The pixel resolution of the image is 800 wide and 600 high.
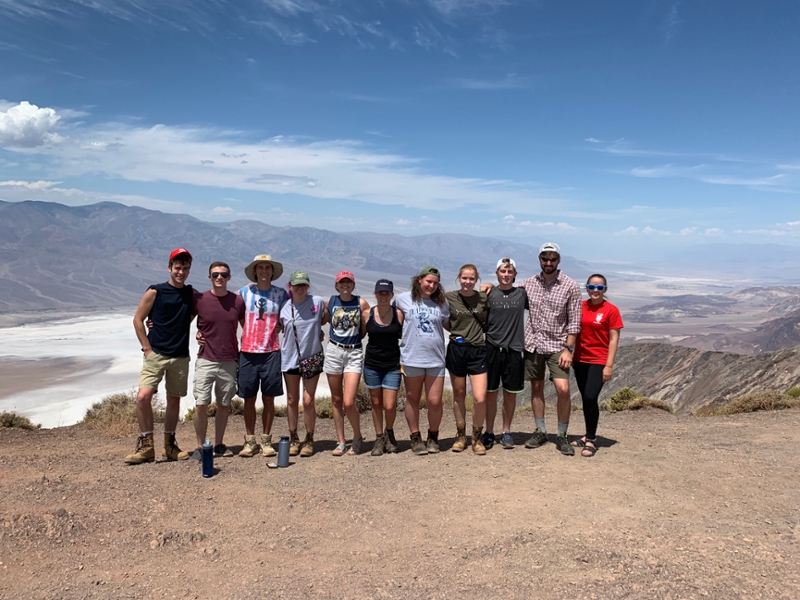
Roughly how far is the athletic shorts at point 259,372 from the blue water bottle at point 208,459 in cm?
69

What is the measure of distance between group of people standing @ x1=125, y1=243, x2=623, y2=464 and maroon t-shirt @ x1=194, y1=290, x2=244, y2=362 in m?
0.01

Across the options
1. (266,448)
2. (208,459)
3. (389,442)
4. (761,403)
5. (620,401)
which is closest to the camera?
(208,459)

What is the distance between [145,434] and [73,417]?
39492mm

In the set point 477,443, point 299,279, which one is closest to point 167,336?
point 299,279

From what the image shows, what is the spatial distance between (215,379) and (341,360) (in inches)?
54.4

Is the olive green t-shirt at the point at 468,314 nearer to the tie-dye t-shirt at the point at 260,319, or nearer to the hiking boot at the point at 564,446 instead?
the hiking boot at the point at 564,446

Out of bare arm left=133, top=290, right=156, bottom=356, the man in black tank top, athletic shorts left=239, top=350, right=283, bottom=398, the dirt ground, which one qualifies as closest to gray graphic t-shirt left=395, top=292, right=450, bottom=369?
the dirt ground

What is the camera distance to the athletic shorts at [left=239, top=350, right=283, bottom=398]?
19.8 ft

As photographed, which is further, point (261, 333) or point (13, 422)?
point (13, 422)

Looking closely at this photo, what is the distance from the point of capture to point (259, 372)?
6059mm

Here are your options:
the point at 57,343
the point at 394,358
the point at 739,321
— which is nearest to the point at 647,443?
the point at 394,358

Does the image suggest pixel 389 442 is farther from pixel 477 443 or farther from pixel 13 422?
pixel 13 422

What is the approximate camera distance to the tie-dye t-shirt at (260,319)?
598 centimetres

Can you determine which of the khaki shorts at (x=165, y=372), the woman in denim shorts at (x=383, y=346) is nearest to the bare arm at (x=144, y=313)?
the khaki shorts at (x=165, y=372)
